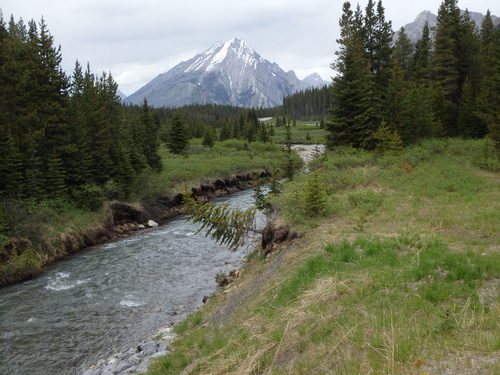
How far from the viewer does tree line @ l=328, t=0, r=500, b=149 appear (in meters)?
30.8

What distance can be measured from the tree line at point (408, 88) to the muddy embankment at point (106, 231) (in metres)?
10.9

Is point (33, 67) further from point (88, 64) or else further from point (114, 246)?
point (114, 246)

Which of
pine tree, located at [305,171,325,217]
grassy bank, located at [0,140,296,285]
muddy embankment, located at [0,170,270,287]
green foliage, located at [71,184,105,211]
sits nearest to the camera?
pine tree, located at [305,171,325,217]

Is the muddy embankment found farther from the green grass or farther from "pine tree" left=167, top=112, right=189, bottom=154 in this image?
"pine tree" left=167, top=112, right=189, bottom=154

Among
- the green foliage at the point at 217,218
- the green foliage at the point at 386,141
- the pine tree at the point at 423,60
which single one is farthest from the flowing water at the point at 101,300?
the pine tree at the point at 423,60

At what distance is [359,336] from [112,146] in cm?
3198

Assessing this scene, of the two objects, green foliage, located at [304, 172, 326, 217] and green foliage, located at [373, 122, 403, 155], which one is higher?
green foliage, located at [373, 122, 403, 155]

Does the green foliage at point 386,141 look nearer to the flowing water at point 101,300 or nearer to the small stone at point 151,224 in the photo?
the flowing water at point 101,300

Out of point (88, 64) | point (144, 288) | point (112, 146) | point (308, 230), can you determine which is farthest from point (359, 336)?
point (88, 64)

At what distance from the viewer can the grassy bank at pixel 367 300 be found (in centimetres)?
525

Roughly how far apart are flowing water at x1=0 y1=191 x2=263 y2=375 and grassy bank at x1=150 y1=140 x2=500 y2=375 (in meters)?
3.09

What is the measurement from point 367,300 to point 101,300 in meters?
13.2

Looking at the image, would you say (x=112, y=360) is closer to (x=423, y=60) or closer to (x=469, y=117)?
(x=469, y=117)

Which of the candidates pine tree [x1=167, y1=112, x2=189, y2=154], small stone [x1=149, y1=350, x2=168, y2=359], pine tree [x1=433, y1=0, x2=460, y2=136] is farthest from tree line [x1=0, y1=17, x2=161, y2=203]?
pine tree [x1=433, y1=0, x2=460, y2=136]
